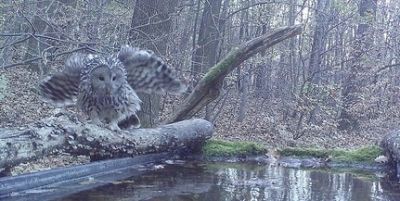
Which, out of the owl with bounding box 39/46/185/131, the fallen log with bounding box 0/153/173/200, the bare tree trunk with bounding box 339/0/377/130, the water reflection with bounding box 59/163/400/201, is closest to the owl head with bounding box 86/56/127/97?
the owl with bounding box 39/46/185/131

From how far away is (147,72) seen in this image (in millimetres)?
6387

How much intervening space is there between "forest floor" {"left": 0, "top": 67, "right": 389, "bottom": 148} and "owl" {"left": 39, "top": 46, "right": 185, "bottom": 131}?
3.74 metres

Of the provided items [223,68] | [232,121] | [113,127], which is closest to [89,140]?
[113,127]

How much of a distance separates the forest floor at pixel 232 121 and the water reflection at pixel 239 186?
4153 millimetres

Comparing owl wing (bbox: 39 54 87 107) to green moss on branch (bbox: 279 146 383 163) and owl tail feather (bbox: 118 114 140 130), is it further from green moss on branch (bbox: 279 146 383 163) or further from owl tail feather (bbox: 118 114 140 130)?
green moss on branch (bbox: 279 146 383 163)

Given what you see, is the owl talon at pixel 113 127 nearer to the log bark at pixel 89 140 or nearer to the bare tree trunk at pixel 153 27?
the log bark at pixel 89 140

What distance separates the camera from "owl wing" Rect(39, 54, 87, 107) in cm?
590

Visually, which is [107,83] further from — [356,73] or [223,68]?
[356,73]

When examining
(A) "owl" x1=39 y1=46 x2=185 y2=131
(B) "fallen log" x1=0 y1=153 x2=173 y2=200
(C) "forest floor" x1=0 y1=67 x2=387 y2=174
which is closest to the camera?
(B) "fallen log" x1=0 y1=153 x2=173 y2=200

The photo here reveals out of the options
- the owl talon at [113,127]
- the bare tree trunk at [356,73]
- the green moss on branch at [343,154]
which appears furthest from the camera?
the bare tree trunk at [356,73]

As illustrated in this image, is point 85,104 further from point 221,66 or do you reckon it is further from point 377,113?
point 377,113

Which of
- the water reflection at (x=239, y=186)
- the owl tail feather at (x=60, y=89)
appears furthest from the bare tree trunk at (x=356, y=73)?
the owl tail feather at (x=60, y=89)

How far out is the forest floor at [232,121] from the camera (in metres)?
10.7

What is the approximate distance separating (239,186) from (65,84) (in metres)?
2.44
